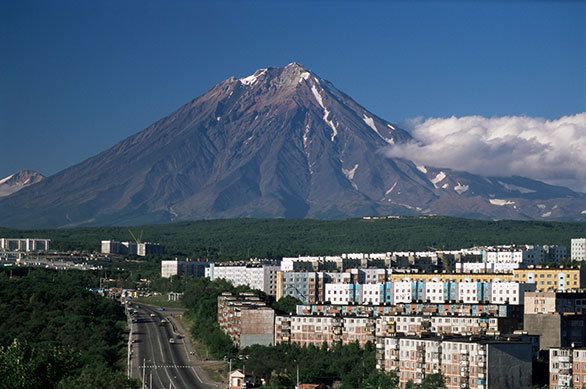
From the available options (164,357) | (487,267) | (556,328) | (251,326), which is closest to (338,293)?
(487,267)

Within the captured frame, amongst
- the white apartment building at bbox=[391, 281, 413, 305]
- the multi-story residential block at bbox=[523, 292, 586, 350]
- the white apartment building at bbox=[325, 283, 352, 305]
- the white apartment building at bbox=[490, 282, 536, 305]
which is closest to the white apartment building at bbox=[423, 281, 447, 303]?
the white apartment building at bbox=[391, 281, 413, 305]

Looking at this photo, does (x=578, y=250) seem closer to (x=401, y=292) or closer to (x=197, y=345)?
(x=401, y=292)

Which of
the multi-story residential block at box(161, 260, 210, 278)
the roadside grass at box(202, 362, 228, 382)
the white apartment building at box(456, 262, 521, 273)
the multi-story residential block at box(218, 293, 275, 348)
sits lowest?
the roadside grass at box(202, 362, 228, 382)

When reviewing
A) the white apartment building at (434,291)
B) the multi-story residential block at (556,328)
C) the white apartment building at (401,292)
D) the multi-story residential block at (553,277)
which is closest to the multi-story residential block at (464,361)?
the multi-story residential block at (556,328)

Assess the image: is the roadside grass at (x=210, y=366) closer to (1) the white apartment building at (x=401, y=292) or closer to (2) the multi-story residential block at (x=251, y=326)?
(2) the multi-story residential block at (x=251, y=326)

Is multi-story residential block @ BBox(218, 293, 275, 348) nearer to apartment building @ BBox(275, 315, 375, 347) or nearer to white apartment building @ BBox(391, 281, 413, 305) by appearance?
apartment building @ BBox(275, 315, 375, 347)
